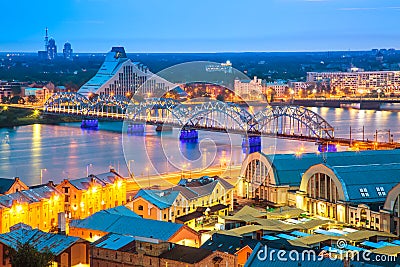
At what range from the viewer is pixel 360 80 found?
31.5 metres

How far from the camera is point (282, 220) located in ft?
20.3

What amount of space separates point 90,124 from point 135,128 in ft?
4.27

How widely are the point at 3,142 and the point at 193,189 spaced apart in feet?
24.1

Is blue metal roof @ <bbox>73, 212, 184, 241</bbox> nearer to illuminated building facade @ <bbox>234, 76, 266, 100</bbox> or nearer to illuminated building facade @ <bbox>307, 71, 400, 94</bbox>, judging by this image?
illuminated building facade @ <bbox>234, 76, 266, 100</bbox>

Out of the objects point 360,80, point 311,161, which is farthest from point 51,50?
point 311,161

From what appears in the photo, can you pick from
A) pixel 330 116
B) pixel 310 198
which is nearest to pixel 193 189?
pixel 310 198

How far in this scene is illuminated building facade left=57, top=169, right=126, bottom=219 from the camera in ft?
22.5

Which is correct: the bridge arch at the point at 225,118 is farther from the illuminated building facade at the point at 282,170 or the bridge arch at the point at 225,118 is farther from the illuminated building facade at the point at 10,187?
the illuminated building facade at the point at 10,187

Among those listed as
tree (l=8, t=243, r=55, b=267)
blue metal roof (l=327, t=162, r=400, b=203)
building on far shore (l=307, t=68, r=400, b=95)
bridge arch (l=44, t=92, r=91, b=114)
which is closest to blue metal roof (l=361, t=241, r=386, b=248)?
blue metal roof (l=327, t=162, r=400, b=203)

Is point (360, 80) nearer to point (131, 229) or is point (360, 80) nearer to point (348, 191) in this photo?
point (348, 191)

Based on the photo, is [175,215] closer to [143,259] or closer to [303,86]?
[143,259]

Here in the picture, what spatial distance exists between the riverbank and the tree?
512 inches

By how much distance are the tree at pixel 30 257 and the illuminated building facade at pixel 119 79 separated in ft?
68.7

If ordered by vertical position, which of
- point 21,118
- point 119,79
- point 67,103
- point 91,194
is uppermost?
point 119,79
